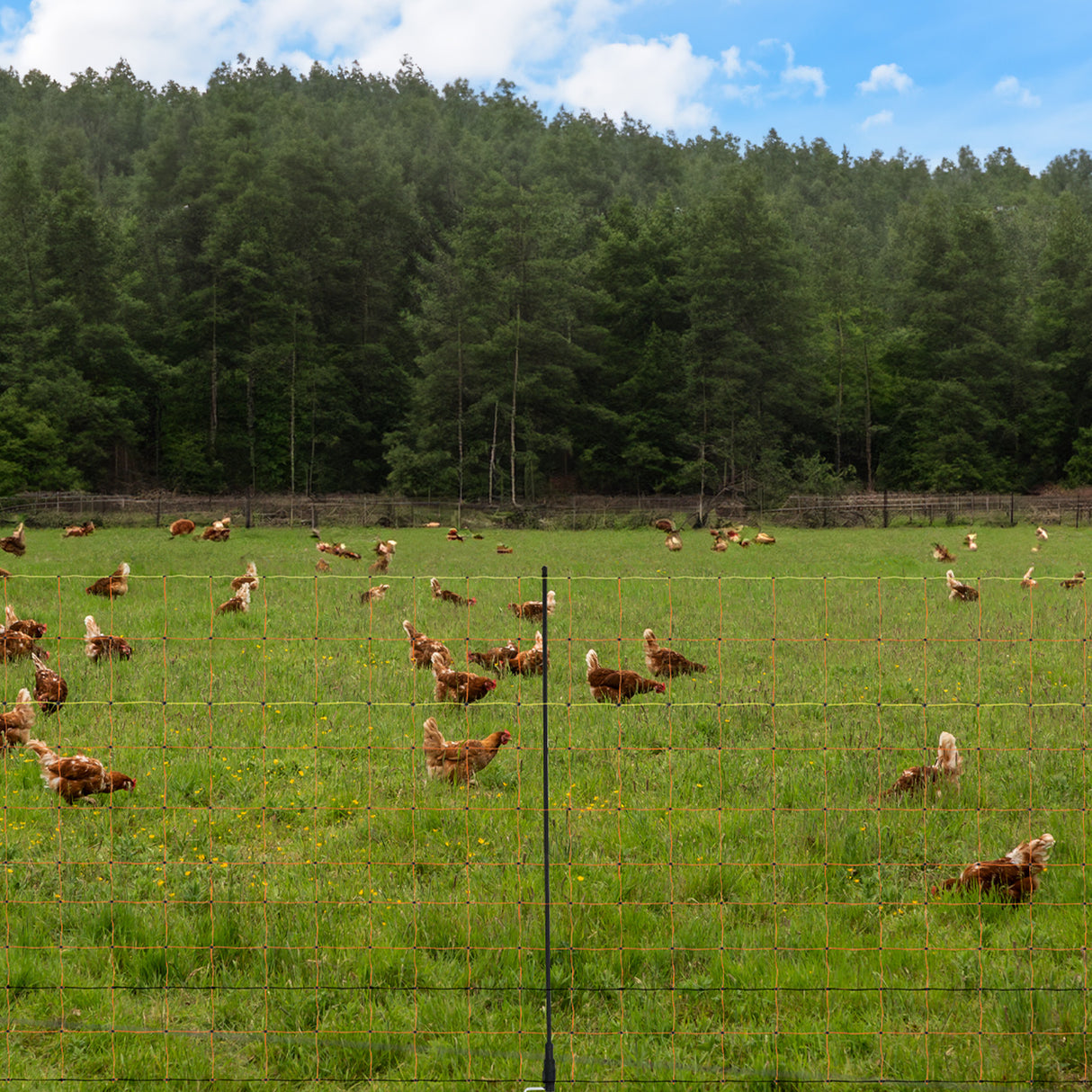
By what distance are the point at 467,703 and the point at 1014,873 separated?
3.38m

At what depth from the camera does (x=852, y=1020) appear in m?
3.97

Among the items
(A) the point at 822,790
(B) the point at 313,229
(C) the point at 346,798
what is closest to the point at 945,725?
(A) the point at 822,790

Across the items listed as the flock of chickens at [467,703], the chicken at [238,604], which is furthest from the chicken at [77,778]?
the chicken at [238,604]

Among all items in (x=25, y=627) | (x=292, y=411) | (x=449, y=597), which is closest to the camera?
(x=25, y=627)

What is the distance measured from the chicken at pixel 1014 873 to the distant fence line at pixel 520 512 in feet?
130

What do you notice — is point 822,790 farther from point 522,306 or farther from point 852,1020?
point 522,306

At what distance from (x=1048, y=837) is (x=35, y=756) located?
21.4ft

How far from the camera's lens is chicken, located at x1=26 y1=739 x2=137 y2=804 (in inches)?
240

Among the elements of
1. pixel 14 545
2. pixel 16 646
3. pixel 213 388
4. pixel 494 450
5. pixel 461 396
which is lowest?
pixel 16 646

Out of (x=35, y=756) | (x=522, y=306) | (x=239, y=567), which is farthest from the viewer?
(x=522, y=306)

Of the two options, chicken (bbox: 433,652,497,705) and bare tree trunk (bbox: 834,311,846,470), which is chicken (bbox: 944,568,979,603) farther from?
bare tree trunk (bbox: 834,311,846,470)

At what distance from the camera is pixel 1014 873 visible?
482 cm

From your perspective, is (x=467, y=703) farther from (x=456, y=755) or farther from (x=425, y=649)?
(x=425, y=649)

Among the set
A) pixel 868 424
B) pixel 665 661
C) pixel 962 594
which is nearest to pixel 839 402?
pixel 868 424
